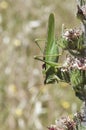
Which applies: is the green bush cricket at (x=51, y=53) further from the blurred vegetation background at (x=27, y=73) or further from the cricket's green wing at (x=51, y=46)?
the blurred vegetation background at (x=27, y=73)

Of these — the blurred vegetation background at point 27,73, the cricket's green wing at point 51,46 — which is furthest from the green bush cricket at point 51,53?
the blurred vegetation background at point 27,73

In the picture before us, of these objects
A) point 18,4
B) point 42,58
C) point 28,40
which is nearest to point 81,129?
point 42,58

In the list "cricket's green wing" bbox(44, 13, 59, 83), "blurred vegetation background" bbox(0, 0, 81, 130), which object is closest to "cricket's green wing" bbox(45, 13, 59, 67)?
"cricket's green wing" bbox(44, 13, 59, 83)

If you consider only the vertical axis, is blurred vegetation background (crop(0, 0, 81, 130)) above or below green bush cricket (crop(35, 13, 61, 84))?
below

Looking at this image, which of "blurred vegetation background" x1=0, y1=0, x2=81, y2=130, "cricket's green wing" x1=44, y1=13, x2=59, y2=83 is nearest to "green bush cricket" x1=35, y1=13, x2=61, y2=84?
"cricket's green wing" x1=44, y1=13, x2=59, y2=83

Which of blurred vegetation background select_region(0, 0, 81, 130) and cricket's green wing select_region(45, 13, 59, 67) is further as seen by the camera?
blurred vegetation background select_region(0, 0, 81, 130)

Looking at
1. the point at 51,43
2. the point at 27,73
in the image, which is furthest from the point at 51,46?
the point at 27,73

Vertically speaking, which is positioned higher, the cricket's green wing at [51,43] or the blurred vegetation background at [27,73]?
the cricket's green wing at [51,43]

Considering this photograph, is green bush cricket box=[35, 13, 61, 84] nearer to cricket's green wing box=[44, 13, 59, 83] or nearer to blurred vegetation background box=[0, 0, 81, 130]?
cricket's green wing box=[44, 13, 59, 83]
